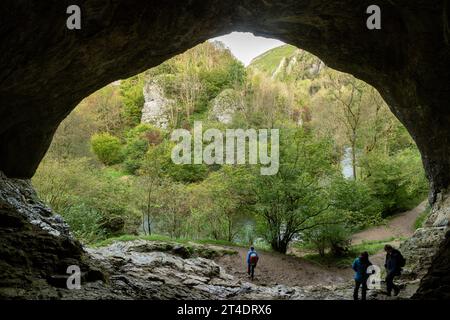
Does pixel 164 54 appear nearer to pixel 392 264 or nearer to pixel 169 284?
pixel 169 284

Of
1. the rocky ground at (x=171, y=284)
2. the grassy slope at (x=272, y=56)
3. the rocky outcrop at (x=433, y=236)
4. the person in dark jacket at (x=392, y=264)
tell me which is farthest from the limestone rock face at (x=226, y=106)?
the grassy slope at (x=272, y=56)

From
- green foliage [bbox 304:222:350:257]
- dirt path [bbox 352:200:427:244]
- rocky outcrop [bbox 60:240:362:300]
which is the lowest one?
dirt path [bbox 352:200:427:244]

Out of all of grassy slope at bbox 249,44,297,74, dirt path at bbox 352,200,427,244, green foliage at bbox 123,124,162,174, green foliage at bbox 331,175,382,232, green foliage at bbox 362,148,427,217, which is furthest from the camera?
grassy slope at bbox 249,44,297,74

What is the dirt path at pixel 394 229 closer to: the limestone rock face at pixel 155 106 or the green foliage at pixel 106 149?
the green foliage at pixel 106 149

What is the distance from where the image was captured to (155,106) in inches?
1704

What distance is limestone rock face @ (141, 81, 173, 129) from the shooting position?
42250mm

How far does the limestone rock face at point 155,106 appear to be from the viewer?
139 ft

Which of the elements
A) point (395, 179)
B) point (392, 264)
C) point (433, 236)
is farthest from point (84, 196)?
point (395, 179)

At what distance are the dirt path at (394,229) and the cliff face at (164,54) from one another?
11.4 metres

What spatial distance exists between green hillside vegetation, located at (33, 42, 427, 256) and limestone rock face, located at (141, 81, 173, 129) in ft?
3.78

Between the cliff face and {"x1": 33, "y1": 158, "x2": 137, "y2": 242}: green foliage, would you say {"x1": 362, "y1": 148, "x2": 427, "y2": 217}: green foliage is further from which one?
{"x1": 33, "y1": 158, "x2": 137, "y2": 242}: green foliage

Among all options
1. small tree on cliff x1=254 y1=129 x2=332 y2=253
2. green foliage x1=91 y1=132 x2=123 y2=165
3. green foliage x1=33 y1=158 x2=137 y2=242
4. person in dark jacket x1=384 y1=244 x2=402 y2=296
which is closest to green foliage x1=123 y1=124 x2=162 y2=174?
green foliage x1=91 y1=132 x2=123 y2=165

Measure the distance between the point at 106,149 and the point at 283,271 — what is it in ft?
86.3

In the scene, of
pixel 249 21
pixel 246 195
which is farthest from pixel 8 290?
pixel 246 195
